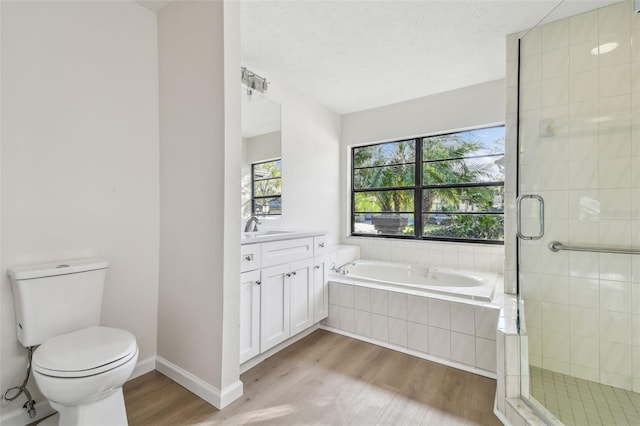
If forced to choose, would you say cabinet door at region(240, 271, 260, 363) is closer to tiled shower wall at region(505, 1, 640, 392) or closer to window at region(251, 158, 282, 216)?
window at region(251, 158, 282, 216)

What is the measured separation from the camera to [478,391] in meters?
1.75

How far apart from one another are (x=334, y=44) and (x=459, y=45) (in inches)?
38.3

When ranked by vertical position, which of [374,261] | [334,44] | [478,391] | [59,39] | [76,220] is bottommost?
[478,391]

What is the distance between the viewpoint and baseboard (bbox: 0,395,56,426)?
1374 millimetres

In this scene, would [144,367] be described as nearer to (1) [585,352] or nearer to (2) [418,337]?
(2) [418,337]

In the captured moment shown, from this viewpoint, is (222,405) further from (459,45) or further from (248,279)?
(459,45)

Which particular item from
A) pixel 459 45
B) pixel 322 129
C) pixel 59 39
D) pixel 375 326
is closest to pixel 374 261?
pixel 375 326

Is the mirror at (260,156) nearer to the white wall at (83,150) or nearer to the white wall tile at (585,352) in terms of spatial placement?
the white wall at (83,150)


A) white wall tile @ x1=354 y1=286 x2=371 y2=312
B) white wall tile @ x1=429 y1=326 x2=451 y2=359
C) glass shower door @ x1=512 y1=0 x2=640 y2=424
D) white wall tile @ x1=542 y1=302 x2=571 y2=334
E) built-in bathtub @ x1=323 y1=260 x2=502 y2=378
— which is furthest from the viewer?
white wall tile @ x1=354 y1=286 x2=371 y2=312

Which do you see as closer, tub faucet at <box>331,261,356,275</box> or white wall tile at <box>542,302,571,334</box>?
white wall tile at <box>542,302,571,334</box>

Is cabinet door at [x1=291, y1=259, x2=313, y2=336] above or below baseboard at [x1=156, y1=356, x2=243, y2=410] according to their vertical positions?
above

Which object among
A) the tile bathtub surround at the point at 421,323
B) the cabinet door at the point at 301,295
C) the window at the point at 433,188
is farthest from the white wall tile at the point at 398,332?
the window at the point at 433,188

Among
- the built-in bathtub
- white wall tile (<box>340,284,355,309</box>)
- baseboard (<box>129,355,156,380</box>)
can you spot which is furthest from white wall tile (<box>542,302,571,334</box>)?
baseboard (<box>129,355,156,380</box>)

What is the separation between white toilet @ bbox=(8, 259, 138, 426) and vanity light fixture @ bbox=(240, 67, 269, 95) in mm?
1688
